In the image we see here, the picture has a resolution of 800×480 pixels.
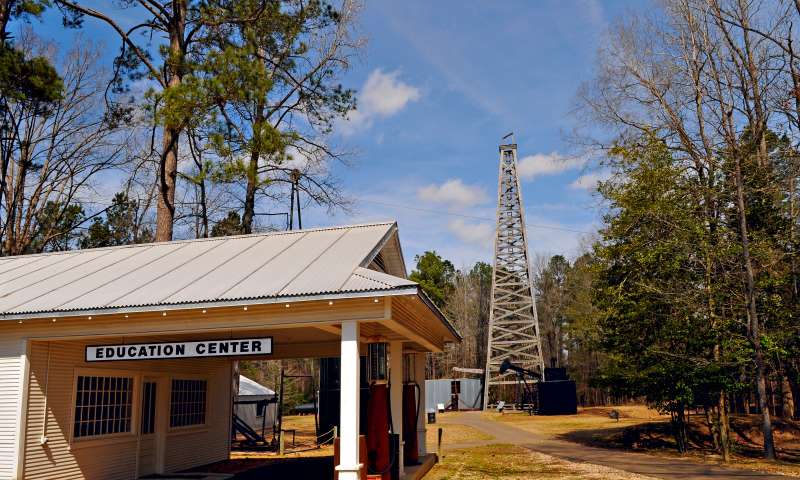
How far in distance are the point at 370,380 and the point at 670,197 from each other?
13233mm

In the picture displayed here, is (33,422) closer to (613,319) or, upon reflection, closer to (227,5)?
(227,5)

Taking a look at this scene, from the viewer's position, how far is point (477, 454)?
18672 millimetres

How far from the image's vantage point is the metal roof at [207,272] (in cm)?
922

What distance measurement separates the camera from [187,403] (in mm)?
15203

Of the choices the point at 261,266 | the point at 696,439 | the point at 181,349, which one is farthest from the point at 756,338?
the point at 181,349

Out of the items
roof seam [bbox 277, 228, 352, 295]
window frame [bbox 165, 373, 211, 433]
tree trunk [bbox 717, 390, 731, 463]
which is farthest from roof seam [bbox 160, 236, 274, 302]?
tree trunk [bbox 717, 390, 731, 463]

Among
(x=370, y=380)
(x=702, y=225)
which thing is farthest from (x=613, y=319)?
(x=370, y=380)

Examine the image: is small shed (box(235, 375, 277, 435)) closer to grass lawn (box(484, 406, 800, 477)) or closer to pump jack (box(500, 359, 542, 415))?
grass lawn (box(484, 406, 800, 477))

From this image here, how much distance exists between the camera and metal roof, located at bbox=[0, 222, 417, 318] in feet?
30.2

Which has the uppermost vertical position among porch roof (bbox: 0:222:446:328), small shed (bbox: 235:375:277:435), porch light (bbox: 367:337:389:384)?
porch roof (bbox: 0:222:446:328)

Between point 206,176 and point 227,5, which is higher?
point 227,5

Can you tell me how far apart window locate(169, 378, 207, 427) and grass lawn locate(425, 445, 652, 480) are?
5.84 m

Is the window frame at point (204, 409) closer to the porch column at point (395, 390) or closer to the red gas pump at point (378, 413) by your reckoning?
the porch column at point (395, 390)

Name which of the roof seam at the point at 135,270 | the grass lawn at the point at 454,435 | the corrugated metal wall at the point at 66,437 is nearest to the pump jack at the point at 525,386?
the grass lawn at the point at 454,435
